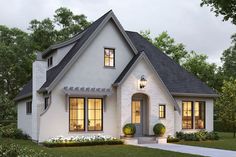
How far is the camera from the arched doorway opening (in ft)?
76.3

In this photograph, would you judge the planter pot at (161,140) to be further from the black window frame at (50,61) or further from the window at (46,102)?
the black window frame at (50,61)

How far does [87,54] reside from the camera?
22.1 metres

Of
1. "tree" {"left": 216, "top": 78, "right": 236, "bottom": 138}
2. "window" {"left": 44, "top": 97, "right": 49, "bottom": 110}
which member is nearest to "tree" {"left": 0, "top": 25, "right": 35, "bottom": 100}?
"window" {"left": 44, "top": 97, "right": 49, "bottom": 110}

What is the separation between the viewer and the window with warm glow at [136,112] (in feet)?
76.3

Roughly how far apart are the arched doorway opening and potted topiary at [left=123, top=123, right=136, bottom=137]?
1395 mm

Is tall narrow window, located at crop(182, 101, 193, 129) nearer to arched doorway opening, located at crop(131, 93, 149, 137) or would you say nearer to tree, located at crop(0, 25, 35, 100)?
arched doorway opening, located at crop(131, 93, 149, 137)

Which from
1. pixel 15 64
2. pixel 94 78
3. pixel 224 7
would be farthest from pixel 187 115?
pixel 15 64

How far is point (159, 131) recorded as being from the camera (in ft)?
73.9

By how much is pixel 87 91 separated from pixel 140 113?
157 inches

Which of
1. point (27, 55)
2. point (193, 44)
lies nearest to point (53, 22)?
point (27, 55)

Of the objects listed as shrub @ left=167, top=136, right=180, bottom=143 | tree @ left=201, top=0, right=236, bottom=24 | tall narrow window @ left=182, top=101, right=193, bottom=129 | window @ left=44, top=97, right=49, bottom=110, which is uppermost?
tree @ left=201, top=0, right=236, bottom=24

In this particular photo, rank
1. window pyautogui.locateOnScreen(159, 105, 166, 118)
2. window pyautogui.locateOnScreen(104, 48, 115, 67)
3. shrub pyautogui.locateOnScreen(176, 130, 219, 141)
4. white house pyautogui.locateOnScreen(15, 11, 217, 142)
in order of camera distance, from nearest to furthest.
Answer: white house pyautogui.locateOnScreen(15, 11, 217, 142), window pyautogui.locateOnScreen(104, 48, 115, 67), window pyautogui.locateOnScreen(159, 105, 166, 118), shrub pyautogui.locateOnScreen(176, 130, 219, 141)

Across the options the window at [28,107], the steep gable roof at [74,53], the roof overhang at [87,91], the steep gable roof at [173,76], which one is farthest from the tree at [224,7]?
the window at [28,107]

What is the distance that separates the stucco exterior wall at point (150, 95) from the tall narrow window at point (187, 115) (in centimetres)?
183
